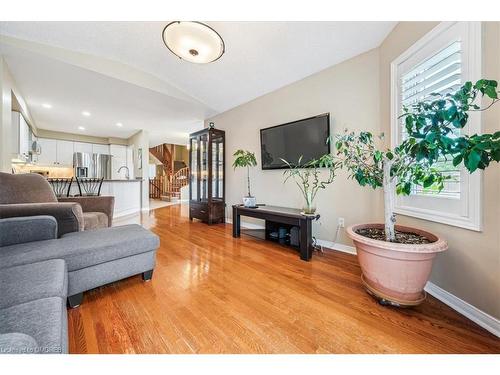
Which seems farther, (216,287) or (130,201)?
(130,201)

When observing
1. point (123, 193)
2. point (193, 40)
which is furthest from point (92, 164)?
point (193, 40)

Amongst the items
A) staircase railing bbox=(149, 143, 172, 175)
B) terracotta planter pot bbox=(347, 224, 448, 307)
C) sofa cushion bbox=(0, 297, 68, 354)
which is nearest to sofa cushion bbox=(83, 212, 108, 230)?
sofa cushion bbox=(0, 297, 68, 354)

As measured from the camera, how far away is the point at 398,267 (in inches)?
48.4

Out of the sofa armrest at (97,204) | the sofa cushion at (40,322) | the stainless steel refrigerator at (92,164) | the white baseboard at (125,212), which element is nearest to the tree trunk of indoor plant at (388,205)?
the sofa cushion at (40,322)

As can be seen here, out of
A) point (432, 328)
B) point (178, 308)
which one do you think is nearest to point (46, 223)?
point (178, 308)

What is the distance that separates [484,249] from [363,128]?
146 centimetres

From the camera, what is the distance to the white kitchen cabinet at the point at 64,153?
18.1ft

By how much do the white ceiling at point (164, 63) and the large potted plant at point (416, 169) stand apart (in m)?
1.35

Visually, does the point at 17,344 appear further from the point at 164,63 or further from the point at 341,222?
the point at 164,63

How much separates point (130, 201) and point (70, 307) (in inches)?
163

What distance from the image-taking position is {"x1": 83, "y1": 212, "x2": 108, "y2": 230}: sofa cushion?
2.23 m

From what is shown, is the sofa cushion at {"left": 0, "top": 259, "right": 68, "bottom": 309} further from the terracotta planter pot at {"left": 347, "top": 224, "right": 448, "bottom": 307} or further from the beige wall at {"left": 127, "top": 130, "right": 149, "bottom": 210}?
the beige wall at {"left": 127, "top": 130, "right": 149, "bottom": 210}
